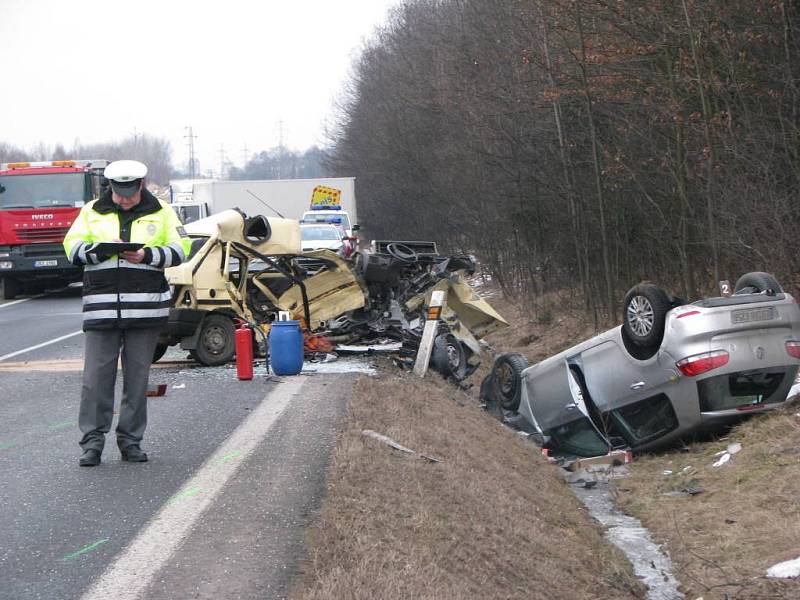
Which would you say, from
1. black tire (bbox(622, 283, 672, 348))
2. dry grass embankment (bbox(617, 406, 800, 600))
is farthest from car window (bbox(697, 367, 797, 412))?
black tire (bbox(622, 283, 672, 348))

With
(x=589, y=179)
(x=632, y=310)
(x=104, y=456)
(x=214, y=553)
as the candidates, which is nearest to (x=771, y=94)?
(x=632, y=310)

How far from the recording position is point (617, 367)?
1072 cm

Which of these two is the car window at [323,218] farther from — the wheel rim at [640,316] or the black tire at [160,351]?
the wheel rim at [640,316]

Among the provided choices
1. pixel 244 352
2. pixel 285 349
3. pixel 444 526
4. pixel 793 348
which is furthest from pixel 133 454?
pixel 793 348

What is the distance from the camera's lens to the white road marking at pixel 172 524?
4.65 m

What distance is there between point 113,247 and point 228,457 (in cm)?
159

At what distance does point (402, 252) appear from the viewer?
13938 millimetres

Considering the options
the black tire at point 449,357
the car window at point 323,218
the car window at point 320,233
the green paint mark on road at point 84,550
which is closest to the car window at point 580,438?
the black tire at point 449,357

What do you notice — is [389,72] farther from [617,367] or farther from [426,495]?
[426,495]

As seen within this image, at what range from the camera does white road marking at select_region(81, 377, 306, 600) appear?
465 cm

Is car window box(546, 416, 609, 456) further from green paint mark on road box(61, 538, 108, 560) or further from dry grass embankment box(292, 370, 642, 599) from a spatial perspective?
green paint mark on road box(61, 538, 108, 560)

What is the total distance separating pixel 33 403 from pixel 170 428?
95.3 inches

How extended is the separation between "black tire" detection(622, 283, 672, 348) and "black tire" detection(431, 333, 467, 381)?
3.37m

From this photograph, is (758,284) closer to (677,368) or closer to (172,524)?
(677,368)
